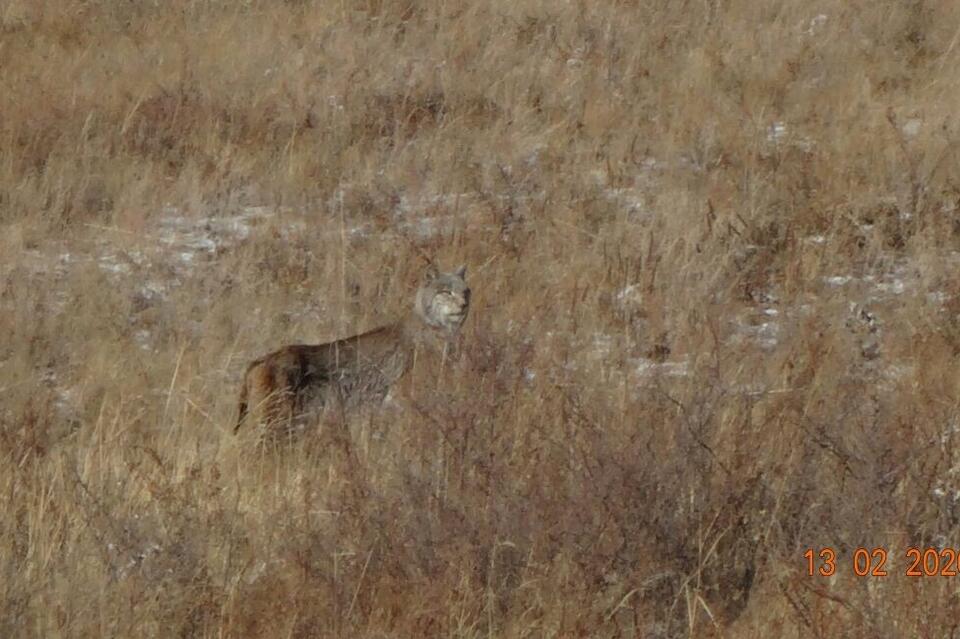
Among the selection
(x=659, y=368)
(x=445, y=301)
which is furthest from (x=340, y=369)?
(x=659, y=368)

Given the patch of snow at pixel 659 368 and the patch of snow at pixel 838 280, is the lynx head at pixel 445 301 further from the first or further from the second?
the patch of snow at pixel 838 280

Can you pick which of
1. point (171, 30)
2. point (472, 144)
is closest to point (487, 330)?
point (472, 144)

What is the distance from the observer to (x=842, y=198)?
342 inches

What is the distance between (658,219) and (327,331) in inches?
75.8

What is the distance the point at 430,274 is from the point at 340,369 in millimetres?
1342

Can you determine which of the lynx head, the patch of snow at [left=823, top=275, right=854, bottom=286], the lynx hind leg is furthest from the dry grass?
the lynx head

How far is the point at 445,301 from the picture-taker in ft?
24.8

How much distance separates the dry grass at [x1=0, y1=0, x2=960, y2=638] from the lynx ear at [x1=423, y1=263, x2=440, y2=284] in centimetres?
27

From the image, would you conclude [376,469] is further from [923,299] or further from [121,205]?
[121,205]

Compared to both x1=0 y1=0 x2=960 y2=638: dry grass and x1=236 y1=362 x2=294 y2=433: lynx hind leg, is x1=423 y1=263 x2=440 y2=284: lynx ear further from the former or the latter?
x1=236 y1=362 x2=294 y2=433: lynx hind leg

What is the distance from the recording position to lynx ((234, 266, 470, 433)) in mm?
6387
